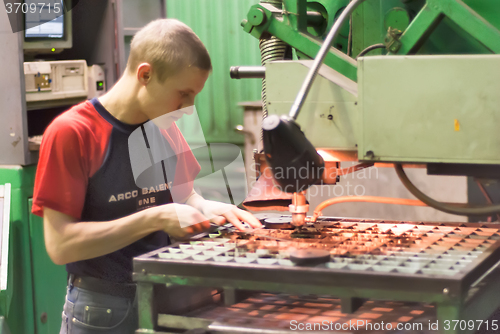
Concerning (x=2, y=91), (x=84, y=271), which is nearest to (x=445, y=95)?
(x=84, y=271)

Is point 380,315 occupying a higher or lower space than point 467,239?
lower

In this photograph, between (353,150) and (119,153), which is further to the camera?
(119,153)

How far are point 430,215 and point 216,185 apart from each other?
174cm

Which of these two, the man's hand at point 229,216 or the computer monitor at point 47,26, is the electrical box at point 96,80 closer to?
the computer monitor at point 47,26

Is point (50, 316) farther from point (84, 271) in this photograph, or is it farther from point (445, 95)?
point (445, 95)

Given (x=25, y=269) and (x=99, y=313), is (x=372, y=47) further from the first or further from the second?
(x=25, y=269)

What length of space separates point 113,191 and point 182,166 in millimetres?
248

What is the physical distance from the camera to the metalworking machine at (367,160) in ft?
3.32

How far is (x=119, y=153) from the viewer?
4.31 feet

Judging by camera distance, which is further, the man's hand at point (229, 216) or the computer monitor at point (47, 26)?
the computer monitor at point (47, 26)

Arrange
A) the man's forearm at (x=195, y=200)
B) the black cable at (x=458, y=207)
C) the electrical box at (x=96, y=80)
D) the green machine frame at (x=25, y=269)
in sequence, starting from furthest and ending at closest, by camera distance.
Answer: the electrical box at (x=96, y=80) → the green machine frame at (x=25, y=269) → the man's forearm at (x=195, y=200) → the black cable at (x=458, y=207)

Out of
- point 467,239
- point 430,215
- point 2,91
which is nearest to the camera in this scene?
point 467,239

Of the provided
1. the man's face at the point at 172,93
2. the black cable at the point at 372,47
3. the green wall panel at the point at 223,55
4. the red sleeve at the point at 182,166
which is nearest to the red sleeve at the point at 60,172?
the man's face at the point at 172,93

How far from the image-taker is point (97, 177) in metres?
1.29
